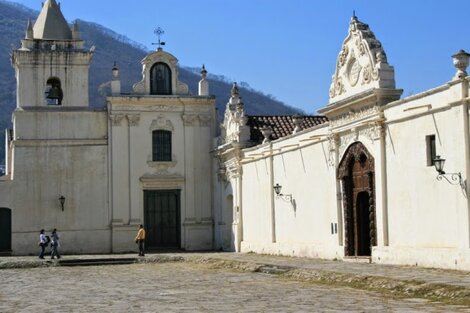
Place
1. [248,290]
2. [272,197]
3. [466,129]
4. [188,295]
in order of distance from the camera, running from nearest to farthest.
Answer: [188,295] < [248,290] < [466,129] < [272,197]

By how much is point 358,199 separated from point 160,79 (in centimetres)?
1705

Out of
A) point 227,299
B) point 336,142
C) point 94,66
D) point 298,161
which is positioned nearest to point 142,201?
point 298,161

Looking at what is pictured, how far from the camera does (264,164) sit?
3294 centimetres

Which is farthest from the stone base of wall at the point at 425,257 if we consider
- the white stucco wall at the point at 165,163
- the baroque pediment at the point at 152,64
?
the baroque pediment at the point at 152,64

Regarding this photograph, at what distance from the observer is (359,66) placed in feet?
80.6

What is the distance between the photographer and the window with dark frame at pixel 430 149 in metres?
20.9

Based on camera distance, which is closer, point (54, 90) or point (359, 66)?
point (359, 66)

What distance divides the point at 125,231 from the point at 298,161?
1237cm

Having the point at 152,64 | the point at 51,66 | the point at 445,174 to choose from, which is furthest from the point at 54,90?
the point at 445,174

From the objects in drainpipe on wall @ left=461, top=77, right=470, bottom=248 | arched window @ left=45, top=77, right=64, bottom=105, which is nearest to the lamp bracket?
drainpipe on wall @ left=461, top=77, right=470, bottom=248

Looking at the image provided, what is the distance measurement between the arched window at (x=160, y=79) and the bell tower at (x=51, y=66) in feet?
9.52

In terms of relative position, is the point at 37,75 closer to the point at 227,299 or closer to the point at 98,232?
the point at 98,232

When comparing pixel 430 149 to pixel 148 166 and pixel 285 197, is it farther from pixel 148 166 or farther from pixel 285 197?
pixel 148 166

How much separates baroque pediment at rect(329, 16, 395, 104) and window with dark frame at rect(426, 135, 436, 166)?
105 inches
